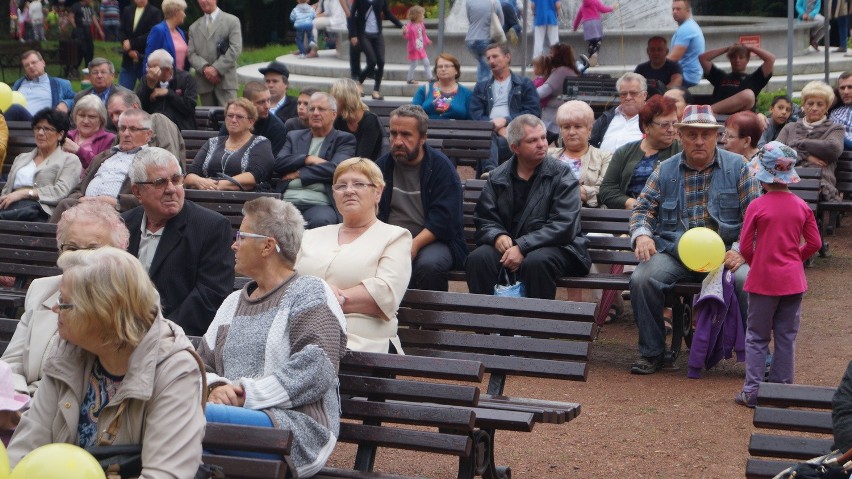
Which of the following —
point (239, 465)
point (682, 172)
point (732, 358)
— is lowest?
point (732, 358)

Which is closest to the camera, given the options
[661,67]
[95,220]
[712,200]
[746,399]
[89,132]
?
[95,220]

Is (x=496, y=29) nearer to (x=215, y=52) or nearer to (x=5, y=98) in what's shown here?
(x=215, y=52)

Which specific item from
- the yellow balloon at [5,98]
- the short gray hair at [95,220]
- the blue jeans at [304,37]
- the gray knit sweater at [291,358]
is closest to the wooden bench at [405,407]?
the gray knit sweater at [291,358]

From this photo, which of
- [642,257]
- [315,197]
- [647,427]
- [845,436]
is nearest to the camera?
[845,436]

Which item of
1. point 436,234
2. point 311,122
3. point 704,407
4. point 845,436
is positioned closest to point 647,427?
point 704,407

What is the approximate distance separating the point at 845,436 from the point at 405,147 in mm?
4267

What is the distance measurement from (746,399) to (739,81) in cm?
679

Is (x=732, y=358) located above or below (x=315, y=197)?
below

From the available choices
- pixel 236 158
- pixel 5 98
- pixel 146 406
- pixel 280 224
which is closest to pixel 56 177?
pixel 236 158

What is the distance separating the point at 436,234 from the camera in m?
8.29

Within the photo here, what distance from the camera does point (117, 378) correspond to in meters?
4.22

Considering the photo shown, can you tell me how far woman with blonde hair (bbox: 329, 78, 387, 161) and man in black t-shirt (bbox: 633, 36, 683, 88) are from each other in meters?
4.14

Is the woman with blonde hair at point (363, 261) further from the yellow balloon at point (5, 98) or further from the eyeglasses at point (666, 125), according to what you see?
the yellow balloon at point (5, 98)

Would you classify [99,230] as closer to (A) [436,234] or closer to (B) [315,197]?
(A) [436,234]
